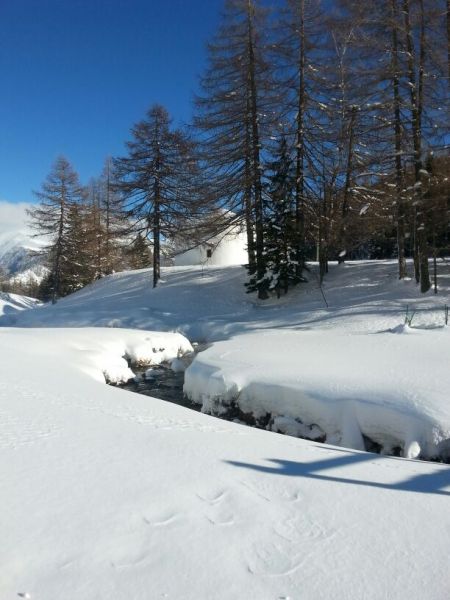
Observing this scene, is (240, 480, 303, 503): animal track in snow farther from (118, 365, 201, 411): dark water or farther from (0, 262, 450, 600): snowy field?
(118, 365, 201, 411): dark water

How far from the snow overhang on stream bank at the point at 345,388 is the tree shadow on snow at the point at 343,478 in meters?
1.13

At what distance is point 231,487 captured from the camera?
2.99 meters

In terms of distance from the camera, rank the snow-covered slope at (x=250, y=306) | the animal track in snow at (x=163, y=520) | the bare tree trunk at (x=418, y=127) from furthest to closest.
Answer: the bare tree trunk at (x=418, y=127)
the snow-covered slope at (x=250, y=306)
the animal track in snow at (x=163, y=520)

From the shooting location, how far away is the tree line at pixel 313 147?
43.0 feet

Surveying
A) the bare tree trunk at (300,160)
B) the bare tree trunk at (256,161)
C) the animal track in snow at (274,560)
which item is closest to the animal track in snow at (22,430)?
the animal track in snow at (274,560)

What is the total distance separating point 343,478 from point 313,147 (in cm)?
1597

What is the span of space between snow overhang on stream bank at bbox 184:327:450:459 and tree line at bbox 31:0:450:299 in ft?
21.4

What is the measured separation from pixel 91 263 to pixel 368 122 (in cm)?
2288

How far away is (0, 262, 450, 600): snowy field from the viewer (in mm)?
2102

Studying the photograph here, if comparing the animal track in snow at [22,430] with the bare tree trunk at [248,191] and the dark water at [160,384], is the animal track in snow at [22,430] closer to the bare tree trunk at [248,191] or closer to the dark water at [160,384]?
the dark water at [160,384]

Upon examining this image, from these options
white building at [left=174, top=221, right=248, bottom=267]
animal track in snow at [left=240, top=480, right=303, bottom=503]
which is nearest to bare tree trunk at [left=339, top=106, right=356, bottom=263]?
animal track in snow at [left=240, top=480, right=303, bottom=503]

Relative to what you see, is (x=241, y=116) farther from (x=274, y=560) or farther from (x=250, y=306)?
(x=274, y=560)

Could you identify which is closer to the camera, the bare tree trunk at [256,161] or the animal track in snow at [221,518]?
the animal track in snow at [221,518]

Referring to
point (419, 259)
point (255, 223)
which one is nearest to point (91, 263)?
point (255, 223)
